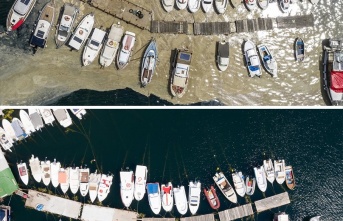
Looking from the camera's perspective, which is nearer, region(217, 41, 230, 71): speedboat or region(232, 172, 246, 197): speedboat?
region(217, 41, 230, 71): speedboat

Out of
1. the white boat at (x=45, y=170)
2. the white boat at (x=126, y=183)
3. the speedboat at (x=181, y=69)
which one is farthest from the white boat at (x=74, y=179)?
the speedboat at (x=181, y=69)

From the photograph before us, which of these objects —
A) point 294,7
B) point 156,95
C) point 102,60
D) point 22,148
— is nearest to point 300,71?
point 294,7

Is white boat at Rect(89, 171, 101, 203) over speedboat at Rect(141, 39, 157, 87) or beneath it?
beneath

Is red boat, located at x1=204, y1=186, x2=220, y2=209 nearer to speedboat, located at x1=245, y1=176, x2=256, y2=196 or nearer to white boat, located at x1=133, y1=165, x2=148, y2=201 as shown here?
speedboat, located at x1=245, y1=176, x2=256, y2=196

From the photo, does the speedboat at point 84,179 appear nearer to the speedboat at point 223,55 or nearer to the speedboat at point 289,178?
the speedboat at point 223,55

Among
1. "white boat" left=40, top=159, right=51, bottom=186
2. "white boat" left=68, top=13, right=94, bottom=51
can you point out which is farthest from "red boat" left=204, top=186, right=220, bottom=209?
"white boat" left=68, top=13, right=94, bottom=51

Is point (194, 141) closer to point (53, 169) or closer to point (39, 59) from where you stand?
point (53, 169)

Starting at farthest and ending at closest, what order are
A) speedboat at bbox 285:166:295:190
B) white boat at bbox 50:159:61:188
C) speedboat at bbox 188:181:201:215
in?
speedboat at bbox 285:166:295:190 < speedboat at bbox 188:181:201:215 < white boat at bbox 50:159:61:188
